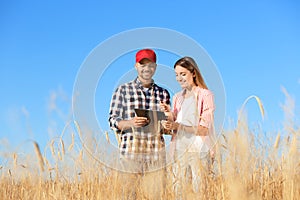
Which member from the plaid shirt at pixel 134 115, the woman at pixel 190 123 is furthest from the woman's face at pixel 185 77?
the plaid shirt at pixel 134 115

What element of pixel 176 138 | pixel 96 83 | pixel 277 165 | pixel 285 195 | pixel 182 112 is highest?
pixel 96 83

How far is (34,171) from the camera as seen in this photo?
288 centimetres

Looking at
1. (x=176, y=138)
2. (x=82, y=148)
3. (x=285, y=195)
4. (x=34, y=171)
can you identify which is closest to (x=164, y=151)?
(x=176, y=138)

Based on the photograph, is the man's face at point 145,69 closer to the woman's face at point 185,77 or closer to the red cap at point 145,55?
the red cap at point 145,55

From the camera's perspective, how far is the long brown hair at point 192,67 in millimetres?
2713

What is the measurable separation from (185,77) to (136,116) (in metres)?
0.46

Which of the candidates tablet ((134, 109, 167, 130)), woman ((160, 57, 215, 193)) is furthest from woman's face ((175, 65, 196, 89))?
tablet ((134, 109, 167, 130))

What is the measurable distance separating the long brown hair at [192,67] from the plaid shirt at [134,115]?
9.4 inches

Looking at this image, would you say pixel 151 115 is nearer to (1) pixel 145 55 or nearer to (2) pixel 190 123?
(2) pixel 190 123

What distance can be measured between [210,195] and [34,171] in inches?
53.6

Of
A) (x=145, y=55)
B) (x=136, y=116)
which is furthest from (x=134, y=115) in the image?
(x=145, y=55)

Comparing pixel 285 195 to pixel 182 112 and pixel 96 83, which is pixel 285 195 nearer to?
pixel 182 112

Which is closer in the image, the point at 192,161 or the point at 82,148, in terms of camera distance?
the point at 192,161

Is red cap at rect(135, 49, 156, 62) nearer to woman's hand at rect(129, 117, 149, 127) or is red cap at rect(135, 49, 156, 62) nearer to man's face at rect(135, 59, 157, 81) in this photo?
man's face at rect(135, 59, 157, 81)
